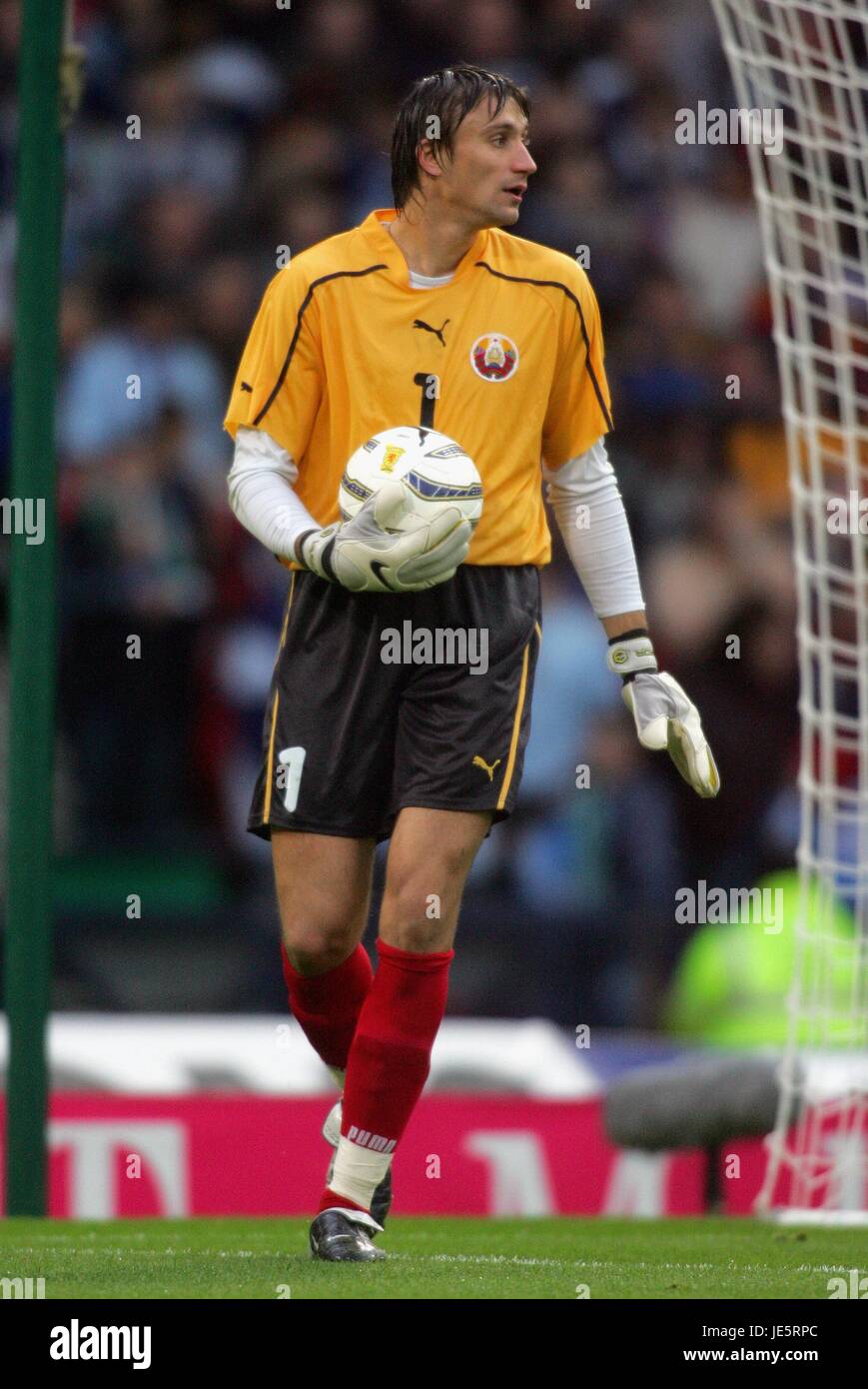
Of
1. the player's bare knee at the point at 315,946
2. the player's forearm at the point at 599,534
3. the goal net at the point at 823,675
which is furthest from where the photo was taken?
the goal net at the point at 823,675

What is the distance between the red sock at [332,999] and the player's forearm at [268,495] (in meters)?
0.86

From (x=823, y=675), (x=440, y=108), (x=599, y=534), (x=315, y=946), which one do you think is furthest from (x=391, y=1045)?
(x=823, y=675)

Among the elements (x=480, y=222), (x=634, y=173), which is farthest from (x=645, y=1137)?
(x=634, y=173)

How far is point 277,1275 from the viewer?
156 inches

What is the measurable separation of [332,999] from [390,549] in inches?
41.6

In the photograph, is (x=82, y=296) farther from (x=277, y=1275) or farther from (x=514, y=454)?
(x=277, y=1275)

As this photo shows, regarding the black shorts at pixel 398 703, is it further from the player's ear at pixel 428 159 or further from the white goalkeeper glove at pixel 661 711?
the player's ear at pixel 428 159

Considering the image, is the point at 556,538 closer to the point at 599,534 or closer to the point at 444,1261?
the point at 599,534

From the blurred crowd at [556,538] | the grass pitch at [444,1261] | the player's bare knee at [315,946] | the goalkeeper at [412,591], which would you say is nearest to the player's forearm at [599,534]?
the goalkeeper at [412,591]

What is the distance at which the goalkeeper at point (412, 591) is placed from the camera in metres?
4.28

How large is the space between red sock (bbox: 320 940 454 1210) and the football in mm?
802

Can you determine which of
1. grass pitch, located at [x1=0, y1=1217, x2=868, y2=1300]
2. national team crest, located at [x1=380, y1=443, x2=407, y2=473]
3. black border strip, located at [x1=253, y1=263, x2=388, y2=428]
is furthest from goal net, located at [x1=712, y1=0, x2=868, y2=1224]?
national team crest, located at [x1=380, y1=443, x2=407, y2=473]

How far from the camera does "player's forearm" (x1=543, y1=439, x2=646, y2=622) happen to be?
4.63 metres

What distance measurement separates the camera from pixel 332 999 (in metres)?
4.68
